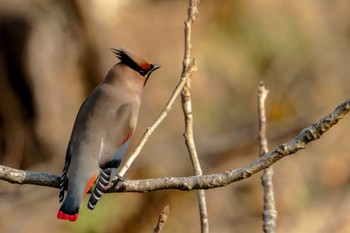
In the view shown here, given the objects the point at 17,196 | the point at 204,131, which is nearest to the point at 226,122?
the point at 204,131

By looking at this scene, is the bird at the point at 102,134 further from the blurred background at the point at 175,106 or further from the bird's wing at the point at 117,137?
the blurred background at the point at 175,106

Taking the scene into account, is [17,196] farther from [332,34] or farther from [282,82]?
[332,34]

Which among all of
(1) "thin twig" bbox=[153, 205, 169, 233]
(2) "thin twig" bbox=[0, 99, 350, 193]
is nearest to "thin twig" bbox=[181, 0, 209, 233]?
(2) "thin twig" bbox=[0, 99, 350, 193]

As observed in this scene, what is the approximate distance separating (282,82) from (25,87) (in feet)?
11.5

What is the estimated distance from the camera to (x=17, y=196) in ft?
27.2

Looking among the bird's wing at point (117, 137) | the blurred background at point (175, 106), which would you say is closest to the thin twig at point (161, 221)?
the bird's wing at point (117, 137)

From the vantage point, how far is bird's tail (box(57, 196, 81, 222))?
139 inches

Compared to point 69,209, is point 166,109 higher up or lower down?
higher up

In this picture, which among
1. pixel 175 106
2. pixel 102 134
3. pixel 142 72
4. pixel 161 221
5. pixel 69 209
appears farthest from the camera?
pixel 175 106

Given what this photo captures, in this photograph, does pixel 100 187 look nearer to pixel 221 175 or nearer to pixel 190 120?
pixel 190 120

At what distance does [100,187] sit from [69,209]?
0.53 feet

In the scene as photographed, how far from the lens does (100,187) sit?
11.8 feet

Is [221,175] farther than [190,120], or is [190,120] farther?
[190,120]

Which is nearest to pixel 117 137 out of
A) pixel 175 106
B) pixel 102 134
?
pixel 102 134
